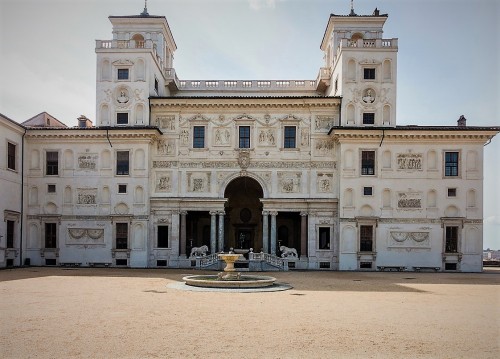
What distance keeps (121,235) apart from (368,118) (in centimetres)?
2250

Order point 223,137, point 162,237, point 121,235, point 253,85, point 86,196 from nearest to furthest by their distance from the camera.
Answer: point 121,235 → point 86,196 → point 162,237 → point 223,137 → point 253,85

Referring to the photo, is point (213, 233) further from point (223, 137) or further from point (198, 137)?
point (198, 137)

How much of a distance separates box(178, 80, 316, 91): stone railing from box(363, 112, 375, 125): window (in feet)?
26.6

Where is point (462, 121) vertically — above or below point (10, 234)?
above

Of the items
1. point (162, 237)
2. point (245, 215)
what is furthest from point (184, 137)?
point (245, 215)

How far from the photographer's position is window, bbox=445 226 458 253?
38.7 m

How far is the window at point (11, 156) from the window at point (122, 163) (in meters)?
7.94

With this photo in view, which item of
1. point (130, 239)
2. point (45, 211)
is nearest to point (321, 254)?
point (130, 239)

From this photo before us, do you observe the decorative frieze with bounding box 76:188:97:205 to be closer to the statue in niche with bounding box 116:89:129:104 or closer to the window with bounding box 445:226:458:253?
the statue in niche with bounding box 116:89:129:104

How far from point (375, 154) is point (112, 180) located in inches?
850

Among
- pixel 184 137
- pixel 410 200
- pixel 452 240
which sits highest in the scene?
pixel 184 137

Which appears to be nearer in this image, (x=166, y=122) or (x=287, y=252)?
(x=287, y=252)

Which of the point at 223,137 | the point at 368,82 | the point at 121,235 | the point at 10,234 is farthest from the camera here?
the point at 223,137

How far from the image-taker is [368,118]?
40312 millimetres
